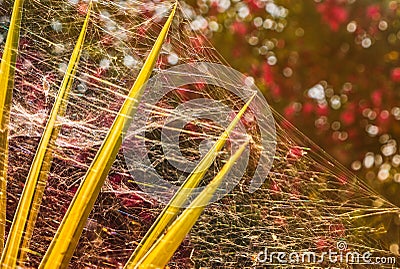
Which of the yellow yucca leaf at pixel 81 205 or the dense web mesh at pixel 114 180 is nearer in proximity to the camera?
the yellow yucca leaf at pixel 81 205

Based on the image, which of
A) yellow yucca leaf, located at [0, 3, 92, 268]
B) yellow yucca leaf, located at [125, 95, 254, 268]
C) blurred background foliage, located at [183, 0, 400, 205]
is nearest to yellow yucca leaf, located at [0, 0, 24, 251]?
yellow yucca leaf, located at [0, 3, 92, 268]

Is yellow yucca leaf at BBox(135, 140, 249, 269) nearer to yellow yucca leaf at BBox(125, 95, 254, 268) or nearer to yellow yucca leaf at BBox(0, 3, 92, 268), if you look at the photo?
yellow yucca leaf at BBox(125, 95, 254, 268)

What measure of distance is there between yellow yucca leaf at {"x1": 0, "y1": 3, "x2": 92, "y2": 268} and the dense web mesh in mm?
47

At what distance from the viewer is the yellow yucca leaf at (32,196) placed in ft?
2.11

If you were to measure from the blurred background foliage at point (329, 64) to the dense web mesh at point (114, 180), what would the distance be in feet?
4.95

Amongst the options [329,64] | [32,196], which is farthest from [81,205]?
[329,64]

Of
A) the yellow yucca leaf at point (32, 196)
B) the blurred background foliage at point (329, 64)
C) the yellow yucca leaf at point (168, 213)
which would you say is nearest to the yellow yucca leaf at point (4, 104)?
the yellow yucca leaf at point (32, 196)

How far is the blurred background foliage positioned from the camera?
234cm

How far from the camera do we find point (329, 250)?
0.80m

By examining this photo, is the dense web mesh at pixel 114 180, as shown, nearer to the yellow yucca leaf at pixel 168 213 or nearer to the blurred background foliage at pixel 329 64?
the yellow yucca leaf at pixel 168 213

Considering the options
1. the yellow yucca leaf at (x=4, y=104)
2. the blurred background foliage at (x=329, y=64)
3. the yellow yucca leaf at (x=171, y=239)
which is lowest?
the yellow yucca leaf at (x=171, y=239)

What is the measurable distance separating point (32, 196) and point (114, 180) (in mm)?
154

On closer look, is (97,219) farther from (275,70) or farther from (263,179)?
(275,70)

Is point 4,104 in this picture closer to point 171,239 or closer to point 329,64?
point 171,239
